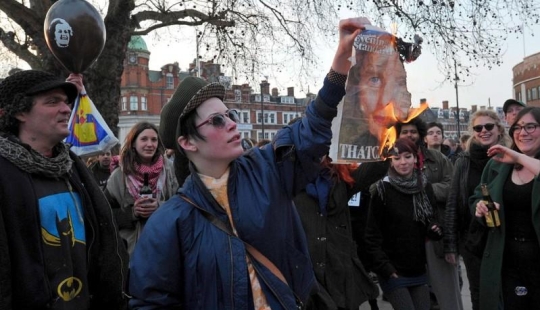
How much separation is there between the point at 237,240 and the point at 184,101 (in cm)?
61

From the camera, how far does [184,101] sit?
207cm

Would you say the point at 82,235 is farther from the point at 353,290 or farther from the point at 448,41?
the point at 448,41

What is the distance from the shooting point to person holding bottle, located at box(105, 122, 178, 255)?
427 cm

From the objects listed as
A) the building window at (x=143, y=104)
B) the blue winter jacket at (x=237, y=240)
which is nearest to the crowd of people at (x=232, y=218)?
the blue winter jacket at (x=237, y=240)

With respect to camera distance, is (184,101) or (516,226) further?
(516,226)

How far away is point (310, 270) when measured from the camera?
206 centimetres

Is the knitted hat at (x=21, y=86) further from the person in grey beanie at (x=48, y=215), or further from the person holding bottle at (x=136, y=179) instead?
the person holding bottle at (x=136, y=179)

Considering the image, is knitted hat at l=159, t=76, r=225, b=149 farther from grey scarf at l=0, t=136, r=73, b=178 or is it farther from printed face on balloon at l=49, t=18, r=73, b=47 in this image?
printed face on balloon at l=49, t=18, r=73, b=47

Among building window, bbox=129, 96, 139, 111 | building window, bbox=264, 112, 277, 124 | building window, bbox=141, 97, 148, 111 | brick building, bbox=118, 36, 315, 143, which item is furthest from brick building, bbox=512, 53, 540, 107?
building window, bbox=129, 96, 139, 111

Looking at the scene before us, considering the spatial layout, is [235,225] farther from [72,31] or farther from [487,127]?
[487,127]

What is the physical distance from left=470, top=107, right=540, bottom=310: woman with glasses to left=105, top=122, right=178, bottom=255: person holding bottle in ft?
8.56

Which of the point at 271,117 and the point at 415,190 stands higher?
the point at 271,117

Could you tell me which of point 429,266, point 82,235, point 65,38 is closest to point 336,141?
point 82,235

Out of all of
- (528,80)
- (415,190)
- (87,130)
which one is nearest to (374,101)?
(87,130)
